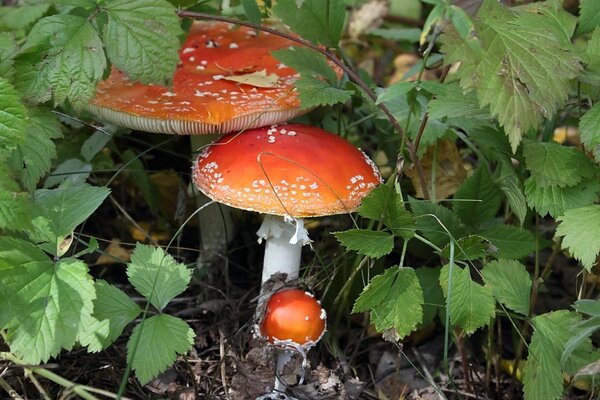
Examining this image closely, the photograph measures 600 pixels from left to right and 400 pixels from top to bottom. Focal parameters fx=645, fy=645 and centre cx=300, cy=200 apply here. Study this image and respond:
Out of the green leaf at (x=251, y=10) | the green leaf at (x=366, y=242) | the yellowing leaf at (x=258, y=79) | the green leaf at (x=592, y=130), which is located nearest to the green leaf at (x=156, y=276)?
the green leaf at (x=366, y=242)

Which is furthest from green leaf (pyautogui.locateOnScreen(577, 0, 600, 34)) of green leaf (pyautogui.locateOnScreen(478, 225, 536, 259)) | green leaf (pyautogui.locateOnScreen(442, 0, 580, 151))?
green leaf (pyautogui.locateOnScreen(478, 225, 536, 259))

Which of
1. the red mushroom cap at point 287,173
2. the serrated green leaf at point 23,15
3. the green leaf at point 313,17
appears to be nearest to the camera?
the red mushroom cap at point 287,173

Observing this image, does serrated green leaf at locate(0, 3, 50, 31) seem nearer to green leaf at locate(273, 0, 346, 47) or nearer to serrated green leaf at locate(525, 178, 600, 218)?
green leaf at locate(273, 0, 346, 47)

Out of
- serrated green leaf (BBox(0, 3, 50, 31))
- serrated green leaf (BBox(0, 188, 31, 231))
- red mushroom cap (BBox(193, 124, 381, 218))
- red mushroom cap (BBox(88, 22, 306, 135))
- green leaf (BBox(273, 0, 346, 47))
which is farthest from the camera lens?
serrated green leaf (BBox(0, 3, 50, 31))

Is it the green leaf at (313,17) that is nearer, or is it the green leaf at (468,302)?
the green leaf at (468,302)

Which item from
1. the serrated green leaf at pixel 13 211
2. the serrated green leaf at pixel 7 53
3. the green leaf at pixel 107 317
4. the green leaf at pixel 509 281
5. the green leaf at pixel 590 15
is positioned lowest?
the green leaf at pixel 107 317

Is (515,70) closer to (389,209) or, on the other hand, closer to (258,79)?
(389,209)

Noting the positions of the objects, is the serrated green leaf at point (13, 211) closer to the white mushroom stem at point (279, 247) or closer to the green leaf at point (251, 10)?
the white mushroom stem at point (279, 247)

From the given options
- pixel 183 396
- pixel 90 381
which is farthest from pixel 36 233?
pixel 183 396
